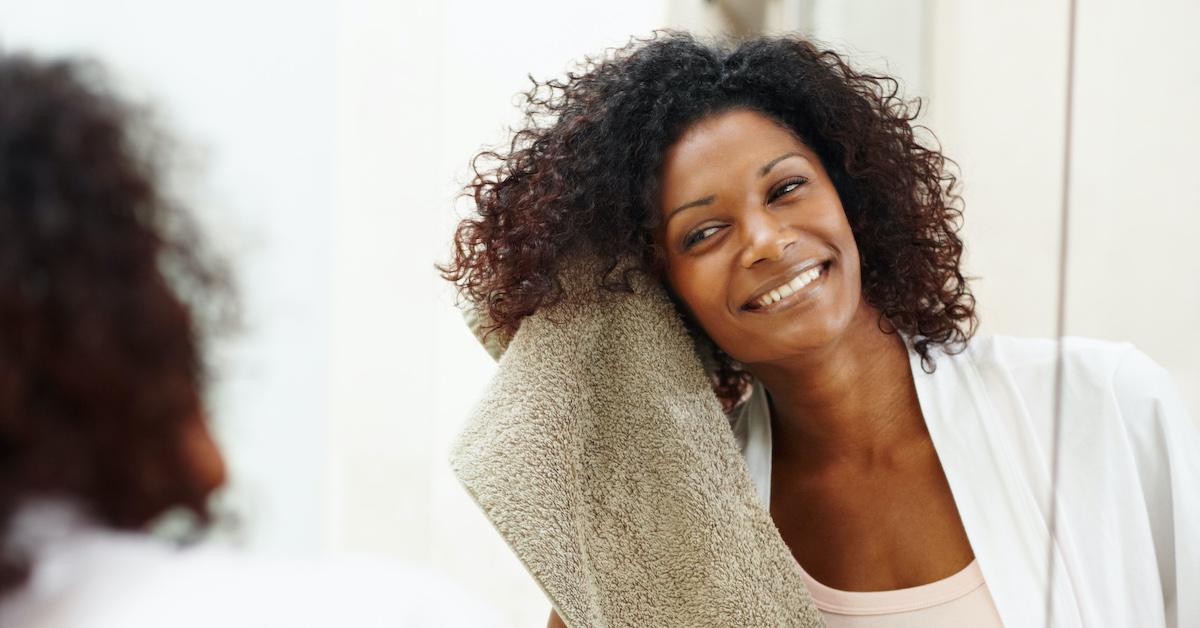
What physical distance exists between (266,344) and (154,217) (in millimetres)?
795

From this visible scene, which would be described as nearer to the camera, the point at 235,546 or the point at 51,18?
the point at 235,546

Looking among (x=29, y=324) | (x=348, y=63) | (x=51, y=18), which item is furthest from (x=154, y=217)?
(x=348, y=63)

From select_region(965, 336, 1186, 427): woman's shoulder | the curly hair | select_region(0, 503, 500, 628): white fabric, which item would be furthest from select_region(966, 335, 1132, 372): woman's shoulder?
select_region(0, 503, 500, 628): white fabric

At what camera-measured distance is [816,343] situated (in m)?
0.65

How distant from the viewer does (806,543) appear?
72 centimetres

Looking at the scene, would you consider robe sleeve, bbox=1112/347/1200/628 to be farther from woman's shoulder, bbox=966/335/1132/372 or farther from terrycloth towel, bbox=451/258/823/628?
terrycloth towel, bbox=451/258/823/628

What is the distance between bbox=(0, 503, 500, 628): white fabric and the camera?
1.07 feet

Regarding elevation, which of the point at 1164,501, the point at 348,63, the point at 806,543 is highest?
the point at 348,63

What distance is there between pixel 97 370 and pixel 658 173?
17.1 inches

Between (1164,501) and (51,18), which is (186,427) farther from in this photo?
(51,18)

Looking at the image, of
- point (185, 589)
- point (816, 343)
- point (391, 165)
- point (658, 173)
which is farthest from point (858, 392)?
point (391, 165)

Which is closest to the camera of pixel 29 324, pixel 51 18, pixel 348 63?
pixel 29 324

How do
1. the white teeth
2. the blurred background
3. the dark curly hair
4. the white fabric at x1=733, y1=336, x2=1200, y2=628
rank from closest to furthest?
the dark curly hair < the white fabric at x1=733, y1=336, x2=1200, y2=628 < the blurred background < the white teeth

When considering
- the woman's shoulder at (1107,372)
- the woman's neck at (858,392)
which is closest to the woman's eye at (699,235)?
the woman's neck at (858,392)
